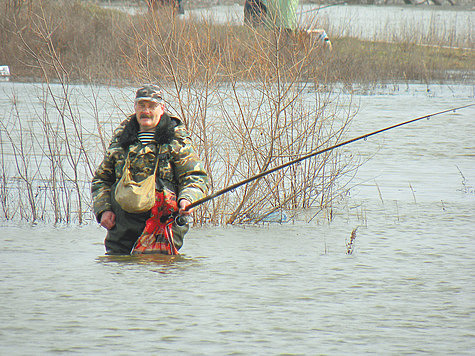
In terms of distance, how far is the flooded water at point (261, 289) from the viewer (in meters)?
3.93

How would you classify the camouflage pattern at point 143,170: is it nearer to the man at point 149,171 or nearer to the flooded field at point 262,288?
the man at point 149,171

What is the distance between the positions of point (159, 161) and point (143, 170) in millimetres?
112

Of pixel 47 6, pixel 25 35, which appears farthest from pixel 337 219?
pixel 47 6

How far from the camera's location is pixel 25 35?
67.5ft

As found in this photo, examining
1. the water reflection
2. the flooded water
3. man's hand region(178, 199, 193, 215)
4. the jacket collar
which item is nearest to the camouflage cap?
the jacket collar

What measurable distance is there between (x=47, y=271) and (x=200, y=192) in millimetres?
1440

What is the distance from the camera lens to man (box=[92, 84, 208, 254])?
15.1ft

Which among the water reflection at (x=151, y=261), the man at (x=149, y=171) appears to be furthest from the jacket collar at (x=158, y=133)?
the water reflection at (x=151, y=261)

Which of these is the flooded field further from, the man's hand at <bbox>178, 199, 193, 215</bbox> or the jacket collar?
the jacket collar

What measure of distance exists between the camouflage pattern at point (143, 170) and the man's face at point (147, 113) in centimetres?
5

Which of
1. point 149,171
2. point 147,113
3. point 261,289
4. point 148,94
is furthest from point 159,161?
point 261,289

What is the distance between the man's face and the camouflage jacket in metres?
0.05

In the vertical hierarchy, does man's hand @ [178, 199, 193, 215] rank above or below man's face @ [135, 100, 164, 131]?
below

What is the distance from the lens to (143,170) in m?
4.61
